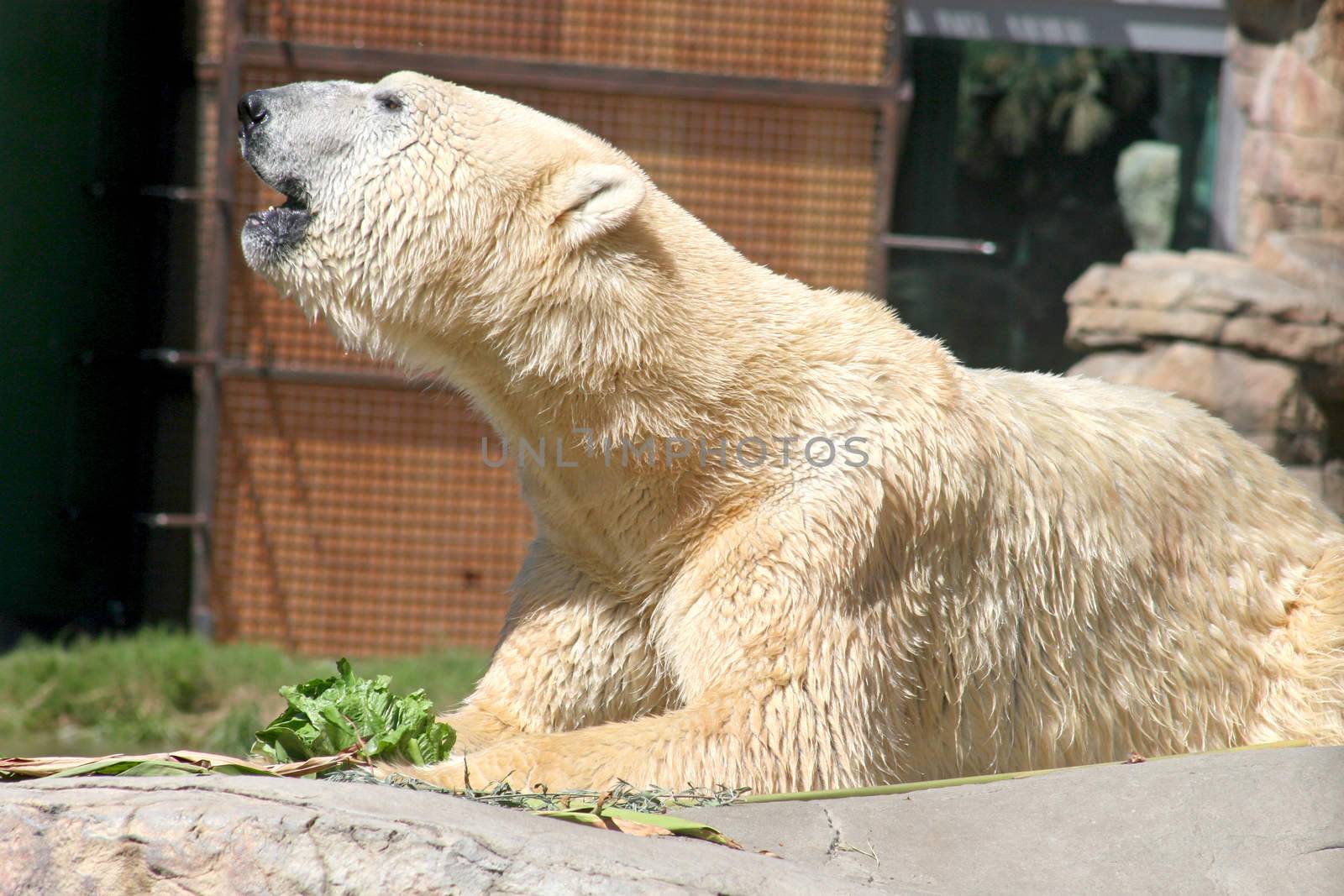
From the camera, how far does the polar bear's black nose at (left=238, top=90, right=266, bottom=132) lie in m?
2.54

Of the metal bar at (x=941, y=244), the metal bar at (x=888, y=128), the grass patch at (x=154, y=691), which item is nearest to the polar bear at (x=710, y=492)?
the grass patch at (x=154, y=691)

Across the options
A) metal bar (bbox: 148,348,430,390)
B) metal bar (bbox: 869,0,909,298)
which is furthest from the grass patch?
metal bar (bbox: 869,0,909,298)

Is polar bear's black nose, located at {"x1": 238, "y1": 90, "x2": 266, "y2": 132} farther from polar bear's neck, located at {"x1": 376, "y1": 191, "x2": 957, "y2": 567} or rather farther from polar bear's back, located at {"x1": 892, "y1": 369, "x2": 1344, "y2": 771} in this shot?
polar bear's back, located at {"x1": 892, "y1": 369, "x2": 1344, "y2": 771}

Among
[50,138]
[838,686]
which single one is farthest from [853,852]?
[50,138]

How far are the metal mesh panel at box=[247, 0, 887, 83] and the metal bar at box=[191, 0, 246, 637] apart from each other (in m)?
0.31

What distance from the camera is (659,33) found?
592 centimetres

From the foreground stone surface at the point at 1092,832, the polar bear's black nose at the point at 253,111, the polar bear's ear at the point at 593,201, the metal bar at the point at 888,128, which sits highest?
the metal bar at the point at 888,128

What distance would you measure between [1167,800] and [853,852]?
1.75ft

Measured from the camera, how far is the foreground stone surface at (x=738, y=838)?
1628mm

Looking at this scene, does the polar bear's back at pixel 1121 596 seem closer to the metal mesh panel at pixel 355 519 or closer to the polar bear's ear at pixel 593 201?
the polar bear's ear at pixel 593 201

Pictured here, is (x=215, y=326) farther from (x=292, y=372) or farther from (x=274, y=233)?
(x=274, y=233)

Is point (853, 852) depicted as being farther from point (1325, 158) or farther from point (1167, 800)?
point (1325, 158)

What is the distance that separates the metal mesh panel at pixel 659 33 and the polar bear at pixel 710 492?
3.42 meters

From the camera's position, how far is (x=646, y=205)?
8.50 ft
